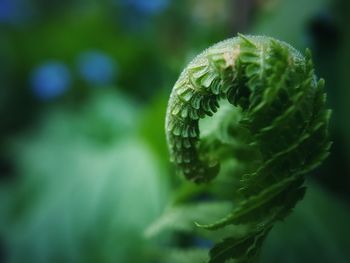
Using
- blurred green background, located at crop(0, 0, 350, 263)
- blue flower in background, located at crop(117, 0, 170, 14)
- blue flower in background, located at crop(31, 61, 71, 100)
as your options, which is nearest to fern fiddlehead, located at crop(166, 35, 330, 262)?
blurred green background, located at crop(0, 0, 350, 263)

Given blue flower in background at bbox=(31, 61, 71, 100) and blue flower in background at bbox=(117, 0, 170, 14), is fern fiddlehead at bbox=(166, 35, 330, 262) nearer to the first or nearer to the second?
blue flower in background at bbox=(31, 61, 71, 100)

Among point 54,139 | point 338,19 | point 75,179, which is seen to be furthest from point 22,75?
point 338,19

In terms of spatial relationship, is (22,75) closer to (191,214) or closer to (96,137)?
(96,137)

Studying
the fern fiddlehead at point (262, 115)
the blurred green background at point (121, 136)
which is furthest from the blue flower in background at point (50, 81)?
the fern fiddlehead at point (262, 115)

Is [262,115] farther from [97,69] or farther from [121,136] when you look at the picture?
[97,69]

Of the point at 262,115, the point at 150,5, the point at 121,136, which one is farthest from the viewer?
→ the point at 150,5

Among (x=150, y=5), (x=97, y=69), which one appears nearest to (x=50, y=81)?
(x=97, y=69)

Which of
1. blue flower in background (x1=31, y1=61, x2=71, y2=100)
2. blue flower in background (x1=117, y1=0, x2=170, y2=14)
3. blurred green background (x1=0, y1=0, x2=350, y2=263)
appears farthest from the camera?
blue flower in background (x1=117, y1=0, x2=170, y2=14)

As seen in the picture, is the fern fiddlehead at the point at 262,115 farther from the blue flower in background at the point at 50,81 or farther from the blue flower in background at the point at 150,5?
the blue flower in background at the point at 150,5
